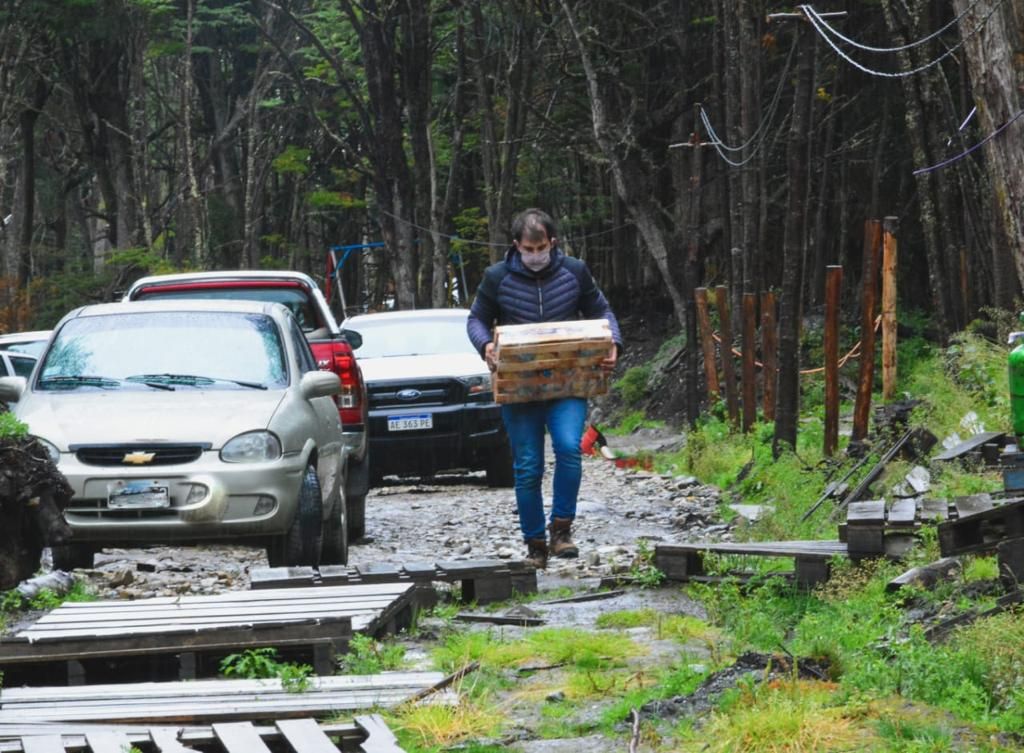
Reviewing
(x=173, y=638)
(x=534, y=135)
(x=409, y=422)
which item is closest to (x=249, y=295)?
(x=409, y=422)

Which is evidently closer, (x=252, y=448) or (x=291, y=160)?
(x=252, y=448)

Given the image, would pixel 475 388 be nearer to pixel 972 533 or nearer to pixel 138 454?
pixel 138 454

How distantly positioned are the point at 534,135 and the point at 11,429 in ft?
106

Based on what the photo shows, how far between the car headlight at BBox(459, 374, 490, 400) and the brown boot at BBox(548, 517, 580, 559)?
675cm

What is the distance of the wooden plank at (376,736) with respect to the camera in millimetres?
5727

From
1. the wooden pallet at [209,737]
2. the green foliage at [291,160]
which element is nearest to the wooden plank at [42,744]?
the wooden pallet at [209,737]

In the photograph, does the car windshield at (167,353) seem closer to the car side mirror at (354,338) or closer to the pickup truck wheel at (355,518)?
the pickup truck wheel at (355,518)

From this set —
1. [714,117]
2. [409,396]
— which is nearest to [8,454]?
[409,396]

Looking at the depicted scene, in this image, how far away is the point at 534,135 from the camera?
A: 4125cm

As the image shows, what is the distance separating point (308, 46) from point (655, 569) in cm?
3838

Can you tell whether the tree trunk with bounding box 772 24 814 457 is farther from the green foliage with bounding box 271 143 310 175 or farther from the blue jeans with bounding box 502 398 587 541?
the green foliage with bounding box 271 143 310 175

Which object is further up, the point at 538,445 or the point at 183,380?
the point at 183,380

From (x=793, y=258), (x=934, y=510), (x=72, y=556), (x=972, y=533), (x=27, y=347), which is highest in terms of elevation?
(x=793, y=258)

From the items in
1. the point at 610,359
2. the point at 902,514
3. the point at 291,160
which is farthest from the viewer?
the point at 291,160
